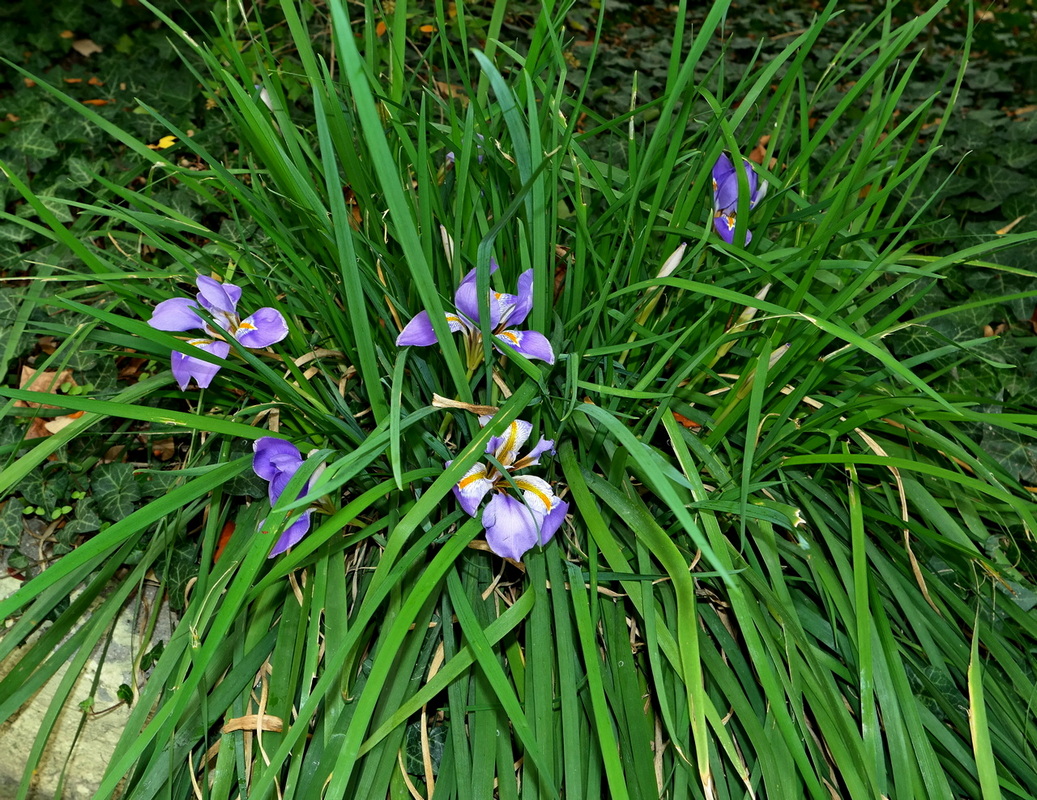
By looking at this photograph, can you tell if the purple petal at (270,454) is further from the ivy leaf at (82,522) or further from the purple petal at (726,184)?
the purple petal at (726,184)

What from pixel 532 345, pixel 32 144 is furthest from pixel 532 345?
pixel 32 144

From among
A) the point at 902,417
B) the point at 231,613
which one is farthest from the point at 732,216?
the point at 231,613

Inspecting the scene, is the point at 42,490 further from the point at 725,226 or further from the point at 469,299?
the point at 725,226

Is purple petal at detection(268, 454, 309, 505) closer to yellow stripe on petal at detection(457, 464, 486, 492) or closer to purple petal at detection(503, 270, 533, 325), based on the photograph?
yellow stripe on petal at detection(457, 464, 486, 492)

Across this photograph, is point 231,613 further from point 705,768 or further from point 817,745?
point 817,745

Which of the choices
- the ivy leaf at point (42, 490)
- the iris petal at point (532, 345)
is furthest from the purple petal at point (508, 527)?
the ivy leaf at point (42, 490)
